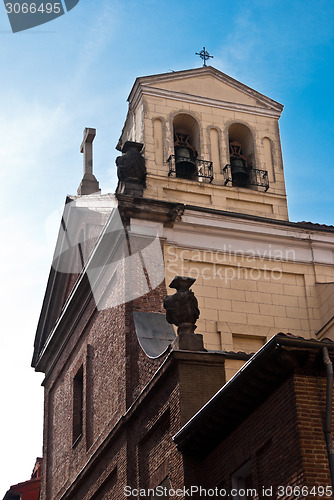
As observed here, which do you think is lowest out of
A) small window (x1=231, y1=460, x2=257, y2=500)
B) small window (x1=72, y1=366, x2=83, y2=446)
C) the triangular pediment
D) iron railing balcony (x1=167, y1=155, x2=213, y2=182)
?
small window (x1=231, y1=460, x2=257, y2=500)

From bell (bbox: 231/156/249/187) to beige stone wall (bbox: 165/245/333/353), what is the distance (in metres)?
3.09

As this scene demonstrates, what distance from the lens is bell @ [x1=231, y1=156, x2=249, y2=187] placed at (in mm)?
25016

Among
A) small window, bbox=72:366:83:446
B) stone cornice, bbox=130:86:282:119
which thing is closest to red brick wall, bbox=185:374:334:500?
small window, bbox=72:366:83:446

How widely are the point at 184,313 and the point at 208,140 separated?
8.82 m

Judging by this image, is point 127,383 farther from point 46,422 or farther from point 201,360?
point 46,422

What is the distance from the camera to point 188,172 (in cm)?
2448

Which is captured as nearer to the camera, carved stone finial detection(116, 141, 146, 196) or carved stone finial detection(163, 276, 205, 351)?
carved stone finial detection(163, 276, 205, 351)

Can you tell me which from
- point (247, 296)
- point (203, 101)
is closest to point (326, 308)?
point (247, 296)

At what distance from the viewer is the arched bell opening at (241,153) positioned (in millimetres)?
25094

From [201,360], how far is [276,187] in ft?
32.1

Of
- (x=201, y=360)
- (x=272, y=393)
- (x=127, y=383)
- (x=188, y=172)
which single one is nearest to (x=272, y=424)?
(x=272, y=393)

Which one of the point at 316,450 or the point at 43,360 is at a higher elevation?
the point at 43,360

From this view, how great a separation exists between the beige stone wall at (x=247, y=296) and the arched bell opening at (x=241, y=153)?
323 cm

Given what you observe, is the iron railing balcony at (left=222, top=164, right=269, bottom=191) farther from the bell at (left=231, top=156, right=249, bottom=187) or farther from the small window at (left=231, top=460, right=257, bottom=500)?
the small window at (left=231, top=460, right=257, bottom=500)
